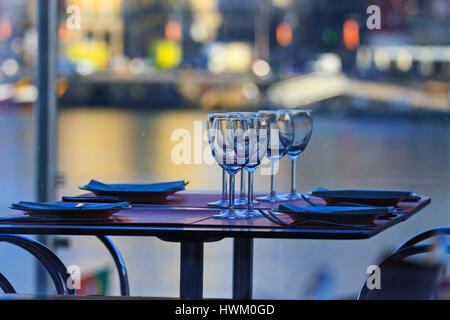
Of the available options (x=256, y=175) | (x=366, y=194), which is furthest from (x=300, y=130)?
(x=256, y=175)

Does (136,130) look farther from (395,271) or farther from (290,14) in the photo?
(395,271)

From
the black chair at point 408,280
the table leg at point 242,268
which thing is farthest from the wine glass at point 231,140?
the table leg at point 242,268

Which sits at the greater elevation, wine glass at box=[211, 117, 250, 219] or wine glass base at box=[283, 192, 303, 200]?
wine glass at box=[211, 117, 250, 219]

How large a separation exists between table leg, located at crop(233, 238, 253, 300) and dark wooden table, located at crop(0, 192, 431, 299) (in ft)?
0.59

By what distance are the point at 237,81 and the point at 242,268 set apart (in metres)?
8.81

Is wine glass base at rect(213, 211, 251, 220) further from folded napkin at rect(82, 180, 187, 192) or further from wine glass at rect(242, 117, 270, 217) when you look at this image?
folded napkin at rect(82, 180, 187, 192)

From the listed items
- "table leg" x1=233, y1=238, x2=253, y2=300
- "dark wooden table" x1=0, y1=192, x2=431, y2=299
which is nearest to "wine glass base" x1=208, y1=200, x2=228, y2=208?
"dark wooden table" x1=0, y1=192, x2=431, y2=299

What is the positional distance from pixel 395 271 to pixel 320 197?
0.41 m

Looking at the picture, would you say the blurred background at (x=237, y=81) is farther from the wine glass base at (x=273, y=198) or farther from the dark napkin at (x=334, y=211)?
the dark napkin at (x=334, y=211)

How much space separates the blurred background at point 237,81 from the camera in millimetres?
6531

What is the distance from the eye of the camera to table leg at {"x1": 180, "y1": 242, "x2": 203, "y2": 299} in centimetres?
109

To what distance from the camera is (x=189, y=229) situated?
98cm

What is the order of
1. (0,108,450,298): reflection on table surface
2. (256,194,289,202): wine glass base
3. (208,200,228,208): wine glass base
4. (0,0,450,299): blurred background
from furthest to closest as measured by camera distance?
1. (0,0,450,299): blurred background
2. (0,108,450,298): reflection on table surface
3. (256,194,289,202): wine glass base
4. (208,200,228,208): wine glass base
